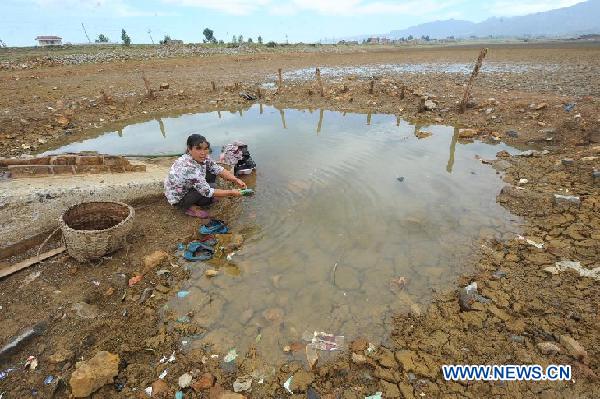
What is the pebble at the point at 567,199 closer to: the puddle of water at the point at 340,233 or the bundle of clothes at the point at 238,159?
the puddle of water at the point at 340,233

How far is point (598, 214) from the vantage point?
16.5 ft

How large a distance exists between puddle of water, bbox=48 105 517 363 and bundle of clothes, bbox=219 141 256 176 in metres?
0.30

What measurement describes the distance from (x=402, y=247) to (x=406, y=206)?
1.32 m

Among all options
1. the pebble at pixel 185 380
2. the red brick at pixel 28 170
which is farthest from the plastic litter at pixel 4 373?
the red brick at pixel 28 170

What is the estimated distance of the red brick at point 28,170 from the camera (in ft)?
16.5

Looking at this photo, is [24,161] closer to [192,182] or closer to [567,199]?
[192,182]

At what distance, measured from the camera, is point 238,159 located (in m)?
7.27

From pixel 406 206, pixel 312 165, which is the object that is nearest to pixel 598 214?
pixel 406 206

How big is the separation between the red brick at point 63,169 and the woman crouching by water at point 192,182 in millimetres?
1605

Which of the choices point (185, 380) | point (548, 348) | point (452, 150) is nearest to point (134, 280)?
point (185, 380)

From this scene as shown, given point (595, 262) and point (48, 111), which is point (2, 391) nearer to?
point (595, 262)

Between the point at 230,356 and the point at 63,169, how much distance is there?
4.37 meters

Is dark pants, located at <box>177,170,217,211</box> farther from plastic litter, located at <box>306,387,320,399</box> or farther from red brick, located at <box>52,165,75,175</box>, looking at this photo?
plastic litter, located at <box>306,387,320,399</box>

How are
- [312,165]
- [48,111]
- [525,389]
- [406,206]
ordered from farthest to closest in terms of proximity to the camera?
[48,111] < [312,165] < [406,206] < [525,389]
